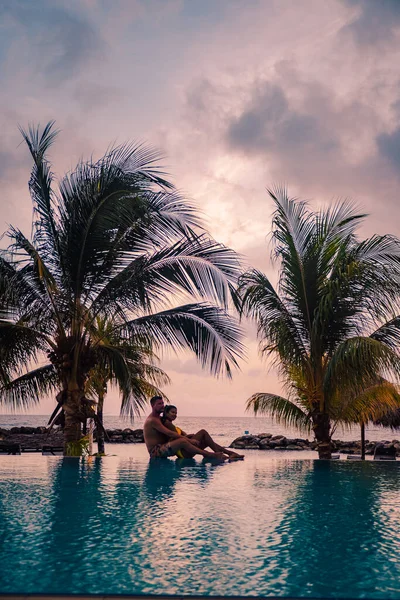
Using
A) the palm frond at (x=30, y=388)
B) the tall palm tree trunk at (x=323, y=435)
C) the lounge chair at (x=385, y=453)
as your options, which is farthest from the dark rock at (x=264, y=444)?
the palm frond at (x=30, y=388)

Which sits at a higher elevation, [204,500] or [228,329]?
[228,329]

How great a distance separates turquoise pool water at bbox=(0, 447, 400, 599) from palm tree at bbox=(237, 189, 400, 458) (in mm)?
3631

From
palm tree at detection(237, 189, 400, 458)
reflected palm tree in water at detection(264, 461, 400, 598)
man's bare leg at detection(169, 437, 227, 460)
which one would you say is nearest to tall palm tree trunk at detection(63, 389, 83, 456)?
man's bare leg at detection(169, 437, 227, 460)

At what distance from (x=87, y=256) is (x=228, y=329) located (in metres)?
2.76

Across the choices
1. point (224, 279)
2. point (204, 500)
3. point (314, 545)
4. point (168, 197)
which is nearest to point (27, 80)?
point (168, 197)

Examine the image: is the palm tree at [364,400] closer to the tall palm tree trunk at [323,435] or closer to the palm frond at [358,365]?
the tall palm tree trunk at [323,435]

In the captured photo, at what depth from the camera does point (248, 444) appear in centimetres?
3656

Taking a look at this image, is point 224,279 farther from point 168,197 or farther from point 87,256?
point 87,256

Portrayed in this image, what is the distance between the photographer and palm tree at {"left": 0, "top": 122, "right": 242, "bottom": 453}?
9.76 m

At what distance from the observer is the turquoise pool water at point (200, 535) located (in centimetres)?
269

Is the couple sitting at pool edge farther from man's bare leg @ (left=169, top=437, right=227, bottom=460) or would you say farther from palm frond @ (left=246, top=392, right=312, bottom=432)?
palm frond @ (left=246, top=392, right=312, bottom=432)

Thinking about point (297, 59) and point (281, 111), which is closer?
point (281, 111)

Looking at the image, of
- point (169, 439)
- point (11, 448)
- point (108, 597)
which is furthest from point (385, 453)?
point (108, 597)

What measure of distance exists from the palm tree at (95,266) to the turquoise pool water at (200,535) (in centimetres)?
327
